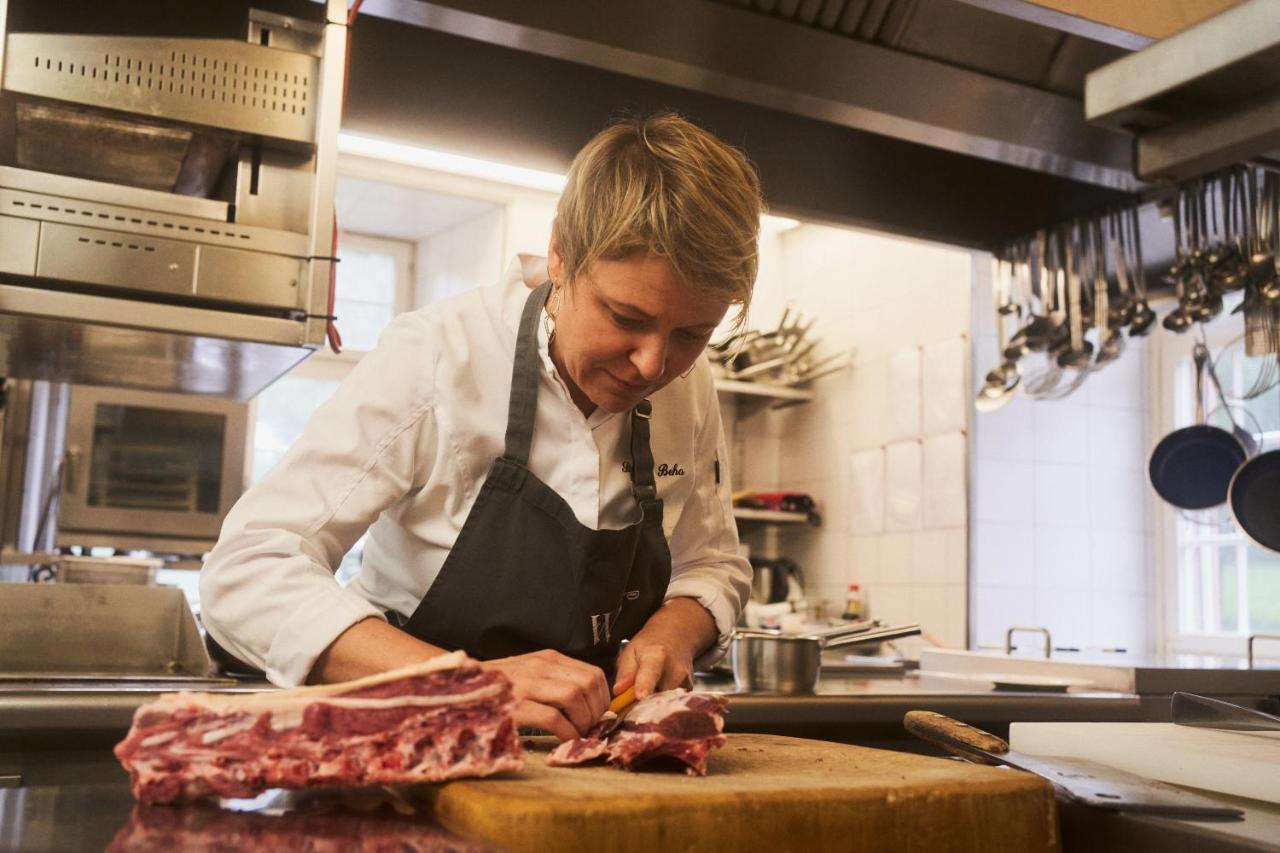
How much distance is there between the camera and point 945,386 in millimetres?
4562

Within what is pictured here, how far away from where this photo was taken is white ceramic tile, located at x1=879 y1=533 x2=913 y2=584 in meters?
4.70

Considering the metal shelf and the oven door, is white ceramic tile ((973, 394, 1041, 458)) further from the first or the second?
the oven door

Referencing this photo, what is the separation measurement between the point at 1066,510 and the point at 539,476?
359 cm

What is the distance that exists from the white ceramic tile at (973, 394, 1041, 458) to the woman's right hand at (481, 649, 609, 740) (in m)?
3.53

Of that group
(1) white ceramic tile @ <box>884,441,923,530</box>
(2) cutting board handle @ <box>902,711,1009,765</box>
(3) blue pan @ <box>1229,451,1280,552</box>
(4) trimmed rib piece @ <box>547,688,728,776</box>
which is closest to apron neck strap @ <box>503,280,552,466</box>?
(4) trimmed rib piece @ <box>547,688,728,776</box>

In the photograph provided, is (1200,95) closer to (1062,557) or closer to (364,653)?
(364,653)

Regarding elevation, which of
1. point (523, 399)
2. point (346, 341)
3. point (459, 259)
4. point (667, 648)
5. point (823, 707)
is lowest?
point (823, 707)

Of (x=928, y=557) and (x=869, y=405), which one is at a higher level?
(x=869, y=405)

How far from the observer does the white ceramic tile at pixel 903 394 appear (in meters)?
4.72

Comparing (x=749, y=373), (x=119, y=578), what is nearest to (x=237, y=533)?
(x=119, y=578)

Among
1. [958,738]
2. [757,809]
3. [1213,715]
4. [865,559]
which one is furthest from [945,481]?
[757,809]

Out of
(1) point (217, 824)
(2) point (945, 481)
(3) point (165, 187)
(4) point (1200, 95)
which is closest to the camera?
(1) point (217, 824)

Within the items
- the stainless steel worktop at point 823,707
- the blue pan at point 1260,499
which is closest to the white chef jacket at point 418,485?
the stainless steel worktop at point 823,707

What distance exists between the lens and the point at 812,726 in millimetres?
1926
